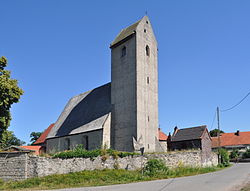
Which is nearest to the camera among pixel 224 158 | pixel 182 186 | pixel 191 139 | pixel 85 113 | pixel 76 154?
pixel 182 186

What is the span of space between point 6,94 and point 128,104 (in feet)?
43.2

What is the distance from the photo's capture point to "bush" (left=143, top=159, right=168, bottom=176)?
74.4 feet

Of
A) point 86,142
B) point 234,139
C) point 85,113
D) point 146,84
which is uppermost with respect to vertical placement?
point 146,84

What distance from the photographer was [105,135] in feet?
98.9

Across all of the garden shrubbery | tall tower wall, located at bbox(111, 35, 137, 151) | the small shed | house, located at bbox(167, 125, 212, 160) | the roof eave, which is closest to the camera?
the garden shrubbery

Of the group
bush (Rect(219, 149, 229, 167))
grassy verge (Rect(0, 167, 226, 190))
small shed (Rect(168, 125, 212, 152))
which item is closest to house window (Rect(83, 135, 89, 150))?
grassy verge (Rect(0, 167, 226, 190))

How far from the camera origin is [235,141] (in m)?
60.0

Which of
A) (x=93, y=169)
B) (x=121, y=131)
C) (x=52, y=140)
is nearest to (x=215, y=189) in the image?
(x=93, y=169)

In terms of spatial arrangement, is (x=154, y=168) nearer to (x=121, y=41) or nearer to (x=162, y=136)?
(x=121, y=41)

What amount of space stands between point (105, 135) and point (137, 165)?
6628 millimetres

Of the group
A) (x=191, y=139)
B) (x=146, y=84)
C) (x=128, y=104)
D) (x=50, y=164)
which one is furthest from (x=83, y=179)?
(x=191, y=139)

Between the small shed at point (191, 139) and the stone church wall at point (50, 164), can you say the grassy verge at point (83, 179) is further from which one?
the small shed at point (191, 139)

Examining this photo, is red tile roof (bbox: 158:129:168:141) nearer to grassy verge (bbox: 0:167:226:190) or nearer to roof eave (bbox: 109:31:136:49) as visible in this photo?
roof eave (bbox: 109:31:136:49)

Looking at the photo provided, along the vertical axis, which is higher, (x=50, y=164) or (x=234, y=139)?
(x=234, y=139)
